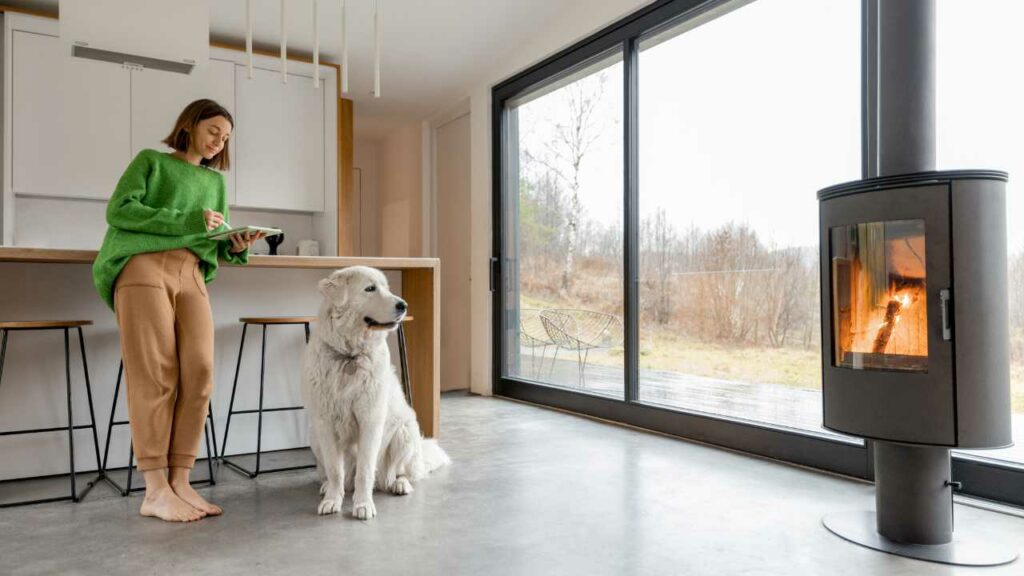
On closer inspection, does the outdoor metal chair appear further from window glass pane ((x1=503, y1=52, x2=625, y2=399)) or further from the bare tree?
the bare tree

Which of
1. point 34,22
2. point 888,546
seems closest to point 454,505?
point 888,546

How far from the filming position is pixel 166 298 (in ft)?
8.11

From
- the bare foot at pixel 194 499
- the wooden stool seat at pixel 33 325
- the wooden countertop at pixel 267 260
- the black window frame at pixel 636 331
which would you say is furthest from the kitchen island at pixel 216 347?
the black window frame at pixel 636 331

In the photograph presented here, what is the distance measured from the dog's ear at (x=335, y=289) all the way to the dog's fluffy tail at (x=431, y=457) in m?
0.86

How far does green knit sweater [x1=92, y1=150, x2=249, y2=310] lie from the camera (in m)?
2.42

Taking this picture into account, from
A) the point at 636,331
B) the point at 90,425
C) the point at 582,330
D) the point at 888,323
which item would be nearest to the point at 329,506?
the point at 90,425

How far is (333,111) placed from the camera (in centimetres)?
548

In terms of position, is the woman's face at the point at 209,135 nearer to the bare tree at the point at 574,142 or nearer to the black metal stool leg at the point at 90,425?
the black metal stool leg at the point at 90,425

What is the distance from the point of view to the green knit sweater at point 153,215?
2.42 meters

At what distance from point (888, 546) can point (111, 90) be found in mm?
4961

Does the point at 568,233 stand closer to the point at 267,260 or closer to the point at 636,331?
the point at 636,331

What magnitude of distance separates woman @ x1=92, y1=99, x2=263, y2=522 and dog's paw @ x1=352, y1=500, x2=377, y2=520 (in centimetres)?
49

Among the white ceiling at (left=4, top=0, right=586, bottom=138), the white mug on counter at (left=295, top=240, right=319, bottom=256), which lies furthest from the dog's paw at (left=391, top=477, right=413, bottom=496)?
the white mug on counter at (left=295, top=240, right=319, bottom=256)

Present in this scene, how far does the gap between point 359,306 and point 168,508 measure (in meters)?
0.92
